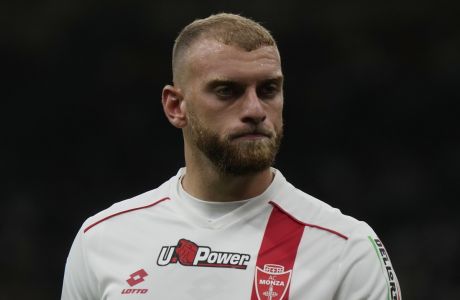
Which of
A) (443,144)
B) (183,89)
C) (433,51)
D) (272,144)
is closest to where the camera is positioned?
(272,144)

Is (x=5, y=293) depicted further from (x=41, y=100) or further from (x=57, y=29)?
(x=57, y=29)

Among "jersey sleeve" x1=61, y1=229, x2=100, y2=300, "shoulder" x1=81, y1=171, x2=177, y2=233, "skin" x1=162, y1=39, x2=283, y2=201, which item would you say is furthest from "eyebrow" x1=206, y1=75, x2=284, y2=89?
"jersey sleeve" x1=61, y1=229, x2=100, y2=300

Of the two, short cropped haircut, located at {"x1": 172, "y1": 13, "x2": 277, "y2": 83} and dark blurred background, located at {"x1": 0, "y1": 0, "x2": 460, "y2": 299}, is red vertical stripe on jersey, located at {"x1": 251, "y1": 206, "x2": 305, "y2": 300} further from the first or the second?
dark blurred background, located at {"x1": 0, "y1": 0, "x2": 460, "y2": 299}

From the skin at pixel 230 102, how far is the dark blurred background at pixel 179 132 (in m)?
5.59

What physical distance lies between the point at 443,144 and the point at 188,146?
6.40 metres

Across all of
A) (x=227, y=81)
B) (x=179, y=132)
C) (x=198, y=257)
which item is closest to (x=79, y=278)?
(x=198, y=257)

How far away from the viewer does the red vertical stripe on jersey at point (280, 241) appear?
3.60 metres

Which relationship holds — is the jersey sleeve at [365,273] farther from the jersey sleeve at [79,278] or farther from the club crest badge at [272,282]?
the jersey sleeve at [79,278]

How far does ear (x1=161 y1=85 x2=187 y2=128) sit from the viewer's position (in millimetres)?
3816

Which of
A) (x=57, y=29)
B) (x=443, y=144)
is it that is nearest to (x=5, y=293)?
(x=57, y=29)

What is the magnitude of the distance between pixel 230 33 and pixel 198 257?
0.78 meters

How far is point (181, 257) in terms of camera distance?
3674 millimetres

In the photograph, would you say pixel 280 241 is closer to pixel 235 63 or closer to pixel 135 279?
pixel 135 279

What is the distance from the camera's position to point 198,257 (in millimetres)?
3650
